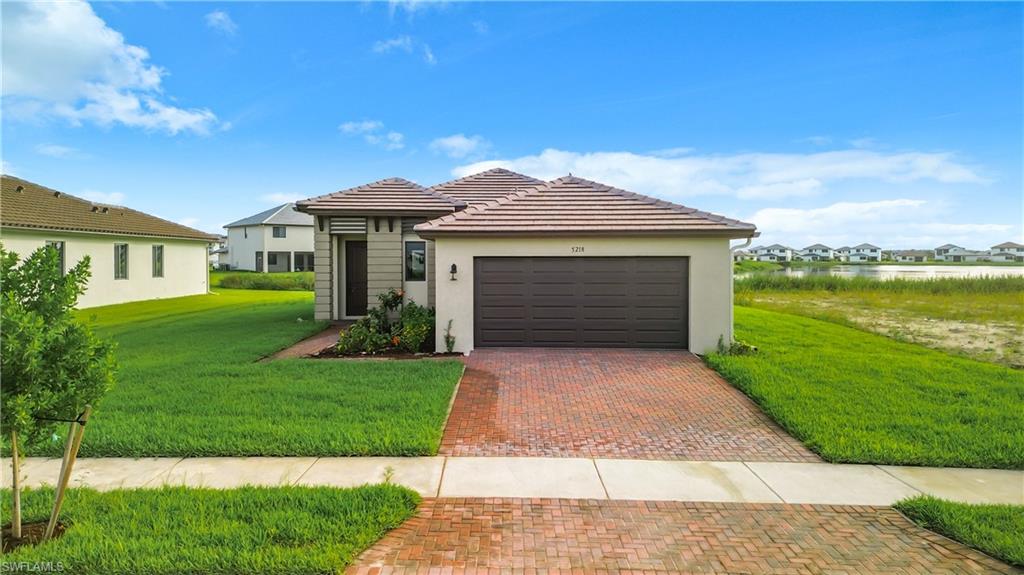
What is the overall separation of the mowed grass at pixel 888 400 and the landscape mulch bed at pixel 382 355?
5.59 metres

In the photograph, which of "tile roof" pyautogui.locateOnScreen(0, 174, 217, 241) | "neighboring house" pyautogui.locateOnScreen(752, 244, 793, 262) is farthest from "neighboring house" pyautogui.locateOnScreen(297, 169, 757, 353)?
"neighboring house" pyautogui.locateOnScreen(752, 244, 793, 262)

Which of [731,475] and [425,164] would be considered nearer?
[731,475]

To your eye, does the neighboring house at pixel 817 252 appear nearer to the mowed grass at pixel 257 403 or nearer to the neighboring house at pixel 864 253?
the neighboring house at pixel 864 253

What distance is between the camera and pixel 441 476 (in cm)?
491

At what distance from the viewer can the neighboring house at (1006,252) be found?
64188mm

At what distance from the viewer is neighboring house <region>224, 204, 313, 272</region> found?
44.4 m

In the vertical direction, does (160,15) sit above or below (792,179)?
above

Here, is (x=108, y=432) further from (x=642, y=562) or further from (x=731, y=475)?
(x=731, y=475)

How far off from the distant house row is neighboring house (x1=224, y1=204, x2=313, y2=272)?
141 ft

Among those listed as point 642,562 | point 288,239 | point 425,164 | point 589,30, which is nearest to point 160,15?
point 589,30

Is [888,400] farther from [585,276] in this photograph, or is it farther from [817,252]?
[817,252]

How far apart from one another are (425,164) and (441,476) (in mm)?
23197

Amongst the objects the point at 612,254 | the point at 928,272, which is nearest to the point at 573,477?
the point at 612,254

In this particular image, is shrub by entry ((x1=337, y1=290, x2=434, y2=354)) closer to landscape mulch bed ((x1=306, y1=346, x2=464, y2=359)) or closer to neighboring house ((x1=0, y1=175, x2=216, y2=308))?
landscape mulch bed ((x1=306, y1=346, x2=464, y2=359))
